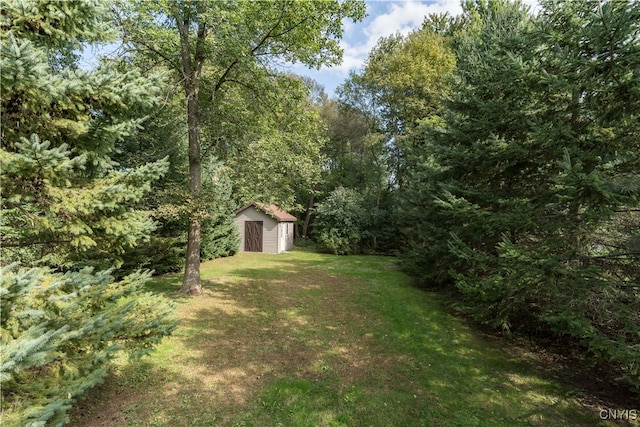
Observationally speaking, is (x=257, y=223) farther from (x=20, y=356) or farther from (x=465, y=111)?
(x=20, y=356)

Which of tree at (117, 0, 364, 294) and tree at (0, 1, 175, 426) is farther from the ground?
tree at (117, 0, 364, 294)

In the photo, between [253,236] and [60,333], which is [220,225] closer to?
[253,236]

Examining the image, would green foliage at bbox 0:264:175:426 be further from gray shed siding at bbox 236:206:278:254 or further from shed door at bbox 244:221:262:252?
shed door at bbox 244:221:262:252

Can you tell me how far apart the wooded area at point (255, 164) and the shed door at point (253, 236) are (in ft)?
23.9

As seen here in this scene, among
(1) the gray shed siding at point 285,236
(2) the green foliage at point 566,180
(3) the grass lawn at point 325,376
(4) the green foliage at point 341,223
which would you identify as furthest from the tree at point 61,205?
(4) the green foliage at point 341,223

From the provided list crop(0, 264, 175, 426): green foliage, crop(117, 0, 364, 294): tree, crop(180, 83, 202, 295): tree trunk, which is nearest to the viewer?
crop(0, 264, 175, 426): green foliage

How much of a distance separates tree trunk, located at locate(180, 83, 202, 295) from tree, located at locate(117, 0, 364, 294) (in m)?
0.03

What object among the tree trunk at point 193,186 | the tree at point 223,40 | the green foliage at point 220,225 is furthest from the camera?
the green foliage at point 220,225

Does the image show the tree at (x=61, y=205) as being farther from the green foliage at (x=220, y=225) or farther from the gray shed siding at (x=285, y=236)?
the gray shed siding at (x=285, y=236)

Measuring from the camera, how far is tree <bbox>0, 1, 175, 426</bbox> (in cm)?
254

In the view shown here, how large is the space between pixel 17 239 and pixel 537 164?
9.14 m

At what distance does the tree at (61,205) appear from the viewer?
2535 millimetres

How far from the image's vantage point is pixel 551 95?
6586mm

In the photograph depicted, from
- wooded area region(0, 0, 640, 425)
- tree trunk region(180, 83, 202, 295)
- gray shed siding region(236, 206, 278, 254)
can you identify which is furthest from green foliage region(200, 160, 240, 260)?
tree trunk region(180, 83, 202, 295)
